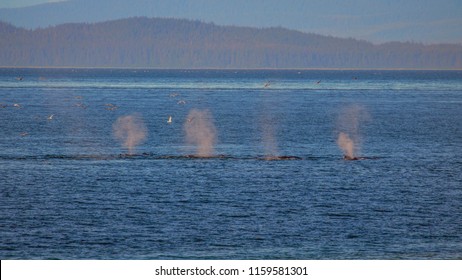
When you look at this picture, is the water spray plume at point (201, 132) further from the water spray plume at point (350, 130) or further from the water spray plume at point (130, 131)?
the water spray plume at point (350, 130)

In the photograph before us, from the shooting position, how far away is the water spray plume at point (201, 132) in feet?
334

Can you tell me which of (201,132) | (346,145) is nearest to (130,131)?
(201,132)

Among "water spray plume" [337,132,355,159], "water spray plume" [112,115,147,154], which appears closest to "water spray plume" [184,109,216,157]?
"water spray plume" [112,115,147,154]

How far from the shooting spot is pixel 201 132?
413ft

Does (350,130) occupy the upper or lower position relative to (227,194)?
upper

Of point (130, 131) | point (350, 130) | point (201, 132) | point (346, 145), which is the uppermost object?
point (350, 130)

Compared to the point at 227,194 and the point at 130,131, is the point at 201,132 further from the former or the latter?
the point at 227,194

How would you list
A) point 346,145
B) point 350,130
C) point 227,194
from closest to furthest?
point 227,194 < point 346,145 < point 350,130

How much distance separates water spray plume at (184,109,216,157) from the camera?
101725mm

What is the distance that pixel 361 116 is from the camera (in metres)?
171

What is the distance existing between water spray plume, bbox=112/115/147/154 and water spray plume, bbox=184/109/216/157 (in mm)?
6137

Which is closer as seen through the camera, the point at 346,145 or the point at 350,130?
Result: the point at 346,145

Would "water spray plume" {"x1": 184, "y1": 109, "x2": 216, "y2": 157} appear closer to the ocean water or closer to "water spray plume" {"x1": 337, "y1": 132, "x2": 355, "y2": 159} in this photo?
the ocean water

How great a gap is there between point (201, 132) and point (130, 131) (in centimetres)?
954
